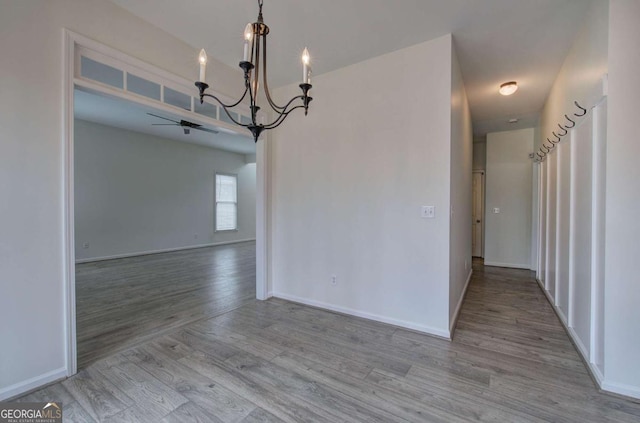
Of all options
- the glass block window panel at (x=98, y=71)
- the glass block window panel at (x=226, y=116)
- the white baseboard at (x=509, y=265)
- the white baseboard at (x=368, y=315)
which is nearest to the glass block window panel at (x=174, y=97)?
the glass block window panel at (x=98, y=71)

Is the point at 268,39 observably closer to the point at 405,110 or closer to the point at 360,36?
the point at 360,36

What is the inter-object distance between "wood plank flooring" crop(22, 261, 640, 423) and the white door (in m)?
4.09

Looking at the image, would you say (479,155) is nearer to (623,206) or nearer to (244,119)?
(623,206)

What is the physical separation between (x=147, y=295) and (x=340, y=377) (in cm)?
318

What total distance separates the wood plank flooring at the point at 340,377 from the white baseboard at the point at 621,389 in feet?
0.24

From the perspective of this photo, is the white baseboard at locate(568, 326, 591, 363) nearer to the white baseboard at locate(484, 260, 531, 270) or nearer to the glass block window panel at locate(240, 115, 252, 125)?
the white baseboard at locate(484, 260, 531, 270)

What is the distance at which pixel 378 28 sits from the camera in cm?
259

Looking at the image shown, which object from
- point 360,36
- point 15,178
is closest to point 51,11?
Result: point 15,178

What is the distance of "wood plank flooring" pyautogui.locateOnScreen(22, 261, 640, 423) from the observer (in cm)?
174

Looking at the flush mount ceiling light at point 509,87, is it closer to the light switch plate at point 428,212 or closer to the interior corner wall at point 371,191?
the interior corner wall at point 371,191

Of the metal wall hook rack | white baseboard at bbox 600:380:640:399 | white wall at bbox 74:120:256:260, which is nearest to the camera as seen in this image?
white baseboard at bbox 600:380:640:399

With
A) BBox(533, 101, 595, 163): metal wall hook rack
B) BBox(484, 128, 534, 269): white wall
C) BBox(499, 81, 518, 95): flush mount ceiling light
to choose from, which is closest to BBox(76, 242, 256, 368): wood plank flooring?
BBox(533, 101, 595, 163): metal wall hook rack

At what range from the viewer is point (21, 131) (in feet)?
6.15

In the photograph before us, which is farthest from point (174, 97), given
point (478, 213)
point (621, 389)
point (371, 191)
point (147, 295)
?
point (478, 213)
